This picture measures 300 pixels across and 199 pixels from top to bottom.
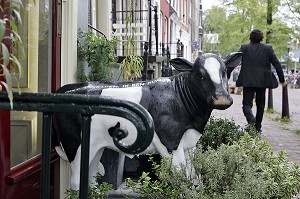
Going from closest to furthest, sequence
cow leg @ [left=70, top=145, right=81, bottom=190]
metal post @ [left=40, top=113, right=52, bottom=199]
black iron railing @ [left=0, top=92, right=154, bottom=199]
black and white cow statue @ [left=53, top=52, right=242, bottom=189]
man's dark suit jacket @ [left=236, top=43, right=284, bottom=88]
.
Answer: black iron railing @ [left=0, top=92, right=154, bottom=199], metal post @ [left=40, top=113, right=52, bottom=199], black and white cow statue @ [left=53, top=52, right=242, bottom=189], cow leg @ [left=70, top=145, right=81, bottom=190], man's dark suit jacket @ [left=236, top=43, right=284, bottom=88]

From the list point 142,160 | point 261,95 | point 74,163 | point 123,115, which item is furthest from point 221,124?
point 123,115

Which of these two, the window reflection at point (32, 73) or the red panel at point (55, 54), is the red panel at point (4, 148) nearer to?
the window reflection at point (32, 73)

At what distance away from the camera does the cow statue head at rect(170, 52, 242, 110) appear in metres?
2.93

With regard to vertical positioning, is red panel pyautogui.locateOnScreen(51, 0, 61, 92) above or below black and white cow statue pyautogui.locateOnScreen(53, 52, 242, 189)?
above

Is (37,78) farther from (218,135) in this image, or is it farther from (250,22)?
(250,22)

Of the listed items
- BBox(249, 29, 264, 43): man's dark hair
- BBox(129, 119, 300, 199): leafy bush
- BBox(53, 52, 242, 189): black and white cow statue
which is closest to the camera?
BBox(129, 119, 300, 199): leafy bush

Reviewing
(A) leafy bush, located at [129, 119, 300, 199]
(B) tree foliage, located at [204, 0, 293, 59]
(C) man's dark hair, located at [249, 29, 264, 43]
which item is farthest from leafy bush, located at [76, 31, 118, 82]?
(B) tree foliage, located at [204, 0, 293, 59]

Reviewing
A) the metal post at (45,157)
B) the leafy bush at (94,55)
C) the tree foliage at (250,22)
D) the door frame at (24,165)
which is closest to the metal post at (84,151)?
the metal post at (45,157)

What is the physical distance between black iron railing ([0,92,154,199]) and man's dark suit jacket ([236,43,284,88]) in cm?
624

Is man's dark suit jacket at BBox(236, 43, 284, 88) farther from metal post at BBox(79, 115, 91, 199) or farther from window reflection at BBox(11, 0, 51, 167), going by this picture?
metal post at BBox(79, 115, 91, 199)

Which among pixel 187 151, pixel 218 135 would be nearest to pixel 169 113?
pixel 187 151

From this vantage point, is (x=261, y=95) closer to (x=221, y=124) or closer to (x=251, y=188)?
(x=221, y=124)

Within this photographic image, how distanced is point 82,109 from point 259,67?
21.1ft

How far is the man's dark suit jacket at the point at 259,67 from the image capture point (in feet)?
24.9
